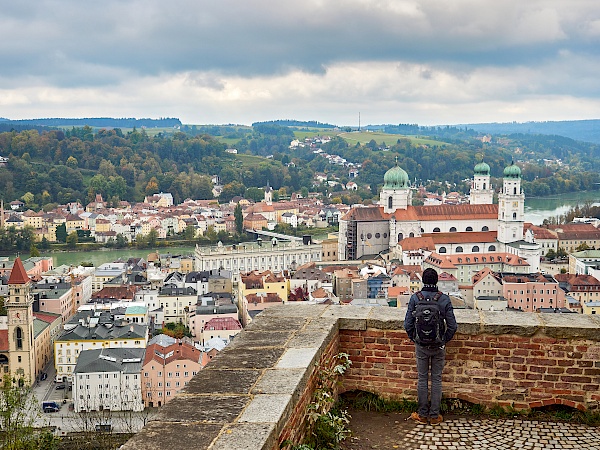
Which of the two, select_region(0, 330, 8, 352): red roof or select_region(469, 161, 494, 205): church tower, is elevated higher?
select_region(469, 161, 494, 205): church tower

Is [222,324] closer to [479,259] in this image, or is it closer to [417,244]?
[479,259]

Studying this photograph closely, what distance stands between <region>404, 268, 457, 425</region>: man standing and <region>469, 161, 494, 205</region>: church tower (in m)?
32.4

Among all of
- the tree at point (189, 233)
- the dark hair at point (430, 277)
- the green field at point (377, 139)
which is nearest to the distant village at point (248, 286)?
the tree at point (189, 233)

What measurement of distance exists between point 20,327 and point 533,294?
1318cm

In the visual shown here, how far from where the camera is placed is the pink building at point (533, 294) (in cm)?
2133

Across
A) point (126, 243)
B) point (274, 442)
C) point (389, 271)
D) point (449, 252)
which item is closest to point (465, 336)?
point (274, 442)

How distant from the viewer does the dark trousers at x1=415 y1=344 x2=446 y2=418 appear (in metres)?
2.81

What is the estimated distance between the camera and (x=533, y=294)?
71.4ft

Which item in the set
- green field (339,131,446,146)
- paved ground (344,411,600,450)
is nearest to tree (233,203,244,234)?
paved ground (344,411,600,450)

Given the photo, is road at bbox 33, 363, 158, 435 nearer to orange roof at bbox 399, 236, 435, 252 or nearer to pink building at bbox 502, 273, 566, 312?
pink building at bbox 502, 273, 566, 312

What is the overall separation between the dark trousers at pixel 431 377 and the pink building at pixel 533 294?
1900 cm

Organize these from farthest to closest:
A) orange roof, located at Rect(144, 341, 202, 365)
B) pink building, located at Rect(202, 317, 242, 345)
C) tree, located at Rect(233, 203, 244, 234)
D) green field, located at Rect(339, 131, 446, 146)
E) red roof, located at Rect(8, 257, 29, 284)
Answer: green field, located at Rect(339, 131, 446, 146) < tree, located at Rect(233, 203, 244, 234) < pink building, located at Rect(202, 317, 242, 345) < red roof, located at Rect(8, 257, 29, 284) < orange roof, located at Rect(144, 341, 202, 365)

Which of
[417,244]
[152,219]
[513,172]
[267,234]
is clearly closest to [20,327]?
[417,244]

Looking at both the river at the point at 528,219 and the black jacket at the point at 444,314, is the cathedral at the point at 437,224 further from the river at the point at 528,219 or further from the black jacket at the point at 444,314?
the black jacket at the point at 444,314
